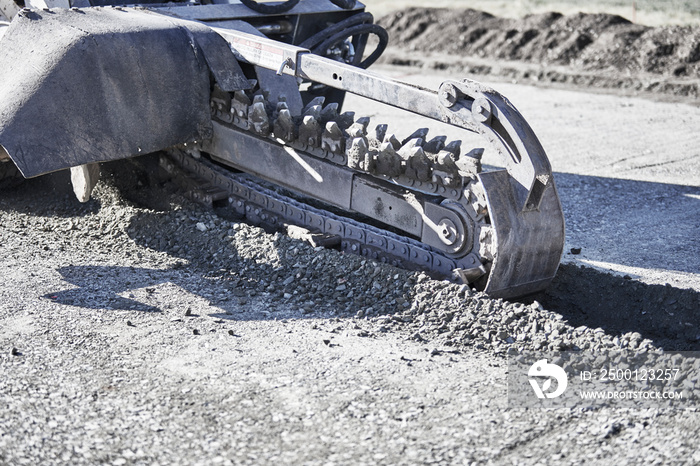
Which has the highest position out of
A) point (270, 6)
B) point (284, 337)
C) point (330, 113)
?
point (270, 6)

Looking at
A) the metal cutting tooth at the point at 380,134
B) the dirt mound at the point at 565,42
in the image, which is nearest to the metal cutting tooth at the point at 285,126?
the metal cutting tooth at the point at 380,134

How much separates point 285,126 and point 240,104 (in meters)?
0.47

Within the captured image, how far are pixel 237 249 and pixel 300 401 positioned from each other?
201 centimetres

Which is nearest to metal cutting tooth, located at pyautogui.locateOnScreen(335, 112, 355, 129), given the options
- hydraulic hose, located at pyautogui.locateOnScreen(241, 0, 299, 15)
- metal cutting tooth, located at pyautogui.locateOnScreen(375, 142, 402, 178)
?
metal cutting tooth, located at pyautogui.locateOnScreen(375, 142, 402, 178)

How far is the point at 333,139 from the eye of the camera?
5.62 meters

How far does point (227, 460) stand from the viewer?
142 inches

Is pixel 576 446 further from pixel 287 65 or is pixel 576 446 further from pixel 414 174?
pixel 287 65

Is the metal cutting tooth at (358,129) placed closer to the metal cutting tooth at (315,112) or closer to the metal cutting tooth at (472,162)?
the metal cutting tooth at (315,112)

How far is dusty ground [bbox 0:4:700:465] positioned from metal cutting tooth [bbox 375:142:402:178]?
58cm

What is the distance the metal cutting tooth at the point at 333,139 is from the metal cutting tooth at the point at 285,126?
0.26 meters

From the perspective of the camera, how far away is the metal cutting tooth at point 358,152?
541 cm

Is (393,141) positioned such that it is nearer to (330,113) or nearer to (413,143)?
(413,143)

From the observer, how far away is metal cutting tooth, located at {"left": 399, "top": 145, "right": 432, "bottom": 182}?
17.1 feet

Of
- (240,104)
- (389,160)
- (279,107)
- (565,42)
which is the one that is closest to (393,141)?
(389,160)
